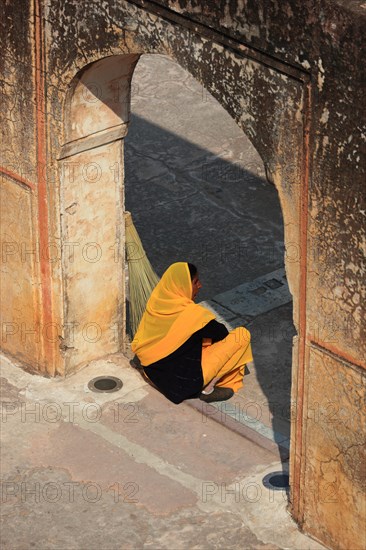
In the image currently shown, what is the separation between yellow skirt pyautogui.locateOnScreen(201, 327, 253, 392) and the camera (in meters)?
8.58

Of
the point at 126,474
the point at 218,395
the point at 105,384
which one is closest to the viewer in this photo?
the point at 126,474

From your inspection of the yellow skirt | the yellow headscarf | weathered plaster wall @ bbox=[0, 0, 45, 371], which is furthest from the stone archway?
the yellow skirt

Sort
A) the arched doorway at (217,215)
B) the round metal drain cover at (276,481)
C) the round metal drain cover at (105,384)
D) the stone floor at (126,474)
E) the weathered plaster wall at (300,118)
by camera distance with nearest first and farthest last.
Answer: the weathered plaster wall at (300,118) < the stone floor at (126,474) < the round metal drain cover at (276,481) < the round metal drain cover at (105,384) < the arched doorway at (217,215)

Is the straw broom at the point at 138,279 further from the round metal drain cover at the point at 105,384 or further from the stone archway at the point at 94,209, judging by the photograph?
the round metal drain cover at the point at 105,384

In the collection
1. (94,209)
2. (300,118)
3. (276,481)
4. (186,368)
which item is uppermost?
(300,118)

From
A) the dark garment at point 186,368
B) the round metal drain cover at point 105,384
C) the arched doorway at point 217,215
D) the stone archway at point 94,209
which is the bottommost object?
the round metal drain cover at point 105,384

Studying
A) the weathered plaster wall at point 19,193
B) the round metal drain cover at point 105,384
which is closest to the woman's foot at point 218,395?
the round metal drain cover at point 105,384

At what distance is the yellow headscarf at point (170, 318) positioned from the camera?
28.1 ft

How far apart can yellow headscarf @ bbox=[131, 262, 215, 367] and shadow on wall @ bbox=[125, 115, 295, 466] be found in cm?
A: 71

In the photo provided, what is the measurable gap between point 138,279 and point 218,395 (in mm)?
1090

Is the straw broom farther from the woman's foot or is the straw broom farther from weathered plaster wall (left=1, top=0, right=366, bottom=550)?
weathered plaster wall (left=1, top=0, right=366, bottom=550)

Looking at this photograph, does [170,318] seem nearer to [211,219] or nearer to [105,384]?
[105,384]

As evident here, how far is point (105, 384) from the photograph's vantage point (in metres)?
8.87

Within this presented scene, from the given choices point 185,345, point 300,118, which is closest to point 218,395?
point 185,345
